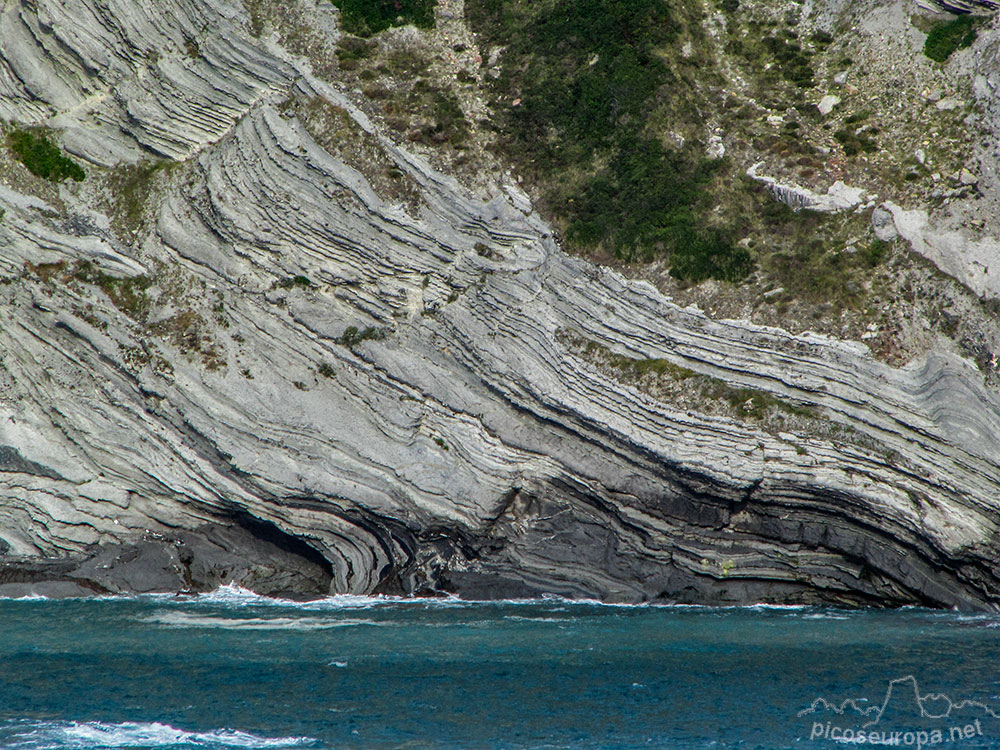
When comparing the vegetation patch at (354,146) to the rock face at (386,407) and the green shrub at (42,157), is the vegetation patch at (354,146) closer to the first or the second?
the rock face at (386,407)

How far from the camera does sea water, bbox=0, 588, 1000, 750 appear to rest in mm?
19859

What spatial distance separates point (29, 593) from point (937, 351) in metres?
33.2

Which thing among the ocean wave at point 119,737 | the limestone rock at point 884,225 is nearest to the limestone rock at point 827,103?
the limestone rock at point 884,225

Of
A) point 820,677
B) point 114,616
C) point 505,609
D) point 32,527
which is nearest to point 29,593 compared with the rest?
point 32,527

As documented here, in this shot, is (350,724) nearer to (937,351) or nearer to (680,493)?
(680,493)

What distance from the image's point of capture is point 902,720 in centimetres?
2053

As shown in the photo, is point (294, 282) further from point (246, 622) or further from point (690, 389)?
point (690, 389)

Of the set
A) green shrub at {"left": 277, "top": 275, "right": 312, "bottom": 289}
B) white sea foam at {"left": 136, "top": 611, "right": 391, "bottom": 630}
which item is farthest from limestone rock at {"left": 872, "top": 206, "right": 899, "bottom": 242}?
white sea foam at {"left": 136, "top": 611, "right": 391, "bottom": 630}

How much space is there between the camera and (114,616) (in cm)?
2997

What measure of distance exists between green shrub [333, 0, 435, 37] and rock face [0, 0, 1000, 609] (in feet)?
16.4

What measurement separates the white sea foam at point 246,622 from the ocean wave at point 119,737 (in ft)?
27.6

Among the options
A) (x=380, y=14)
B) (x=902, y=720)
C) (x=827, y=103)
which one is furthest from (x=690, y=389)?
(x=380, y=14)

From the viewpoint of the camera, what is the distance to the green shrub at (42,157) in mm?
35688

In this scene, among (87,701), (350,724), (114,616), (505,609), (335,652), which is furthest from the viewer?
(505,609)
